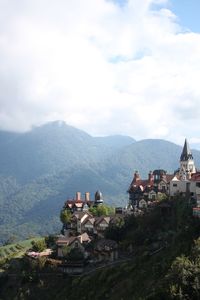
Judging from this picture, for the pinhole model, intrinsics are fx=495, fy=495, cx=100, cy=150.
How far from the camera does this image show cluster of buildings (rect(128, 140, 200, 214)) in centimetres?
Answer: 7275

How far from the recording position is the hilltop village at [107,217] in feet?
228

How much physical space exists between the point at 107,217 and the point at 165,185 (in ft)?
38.4

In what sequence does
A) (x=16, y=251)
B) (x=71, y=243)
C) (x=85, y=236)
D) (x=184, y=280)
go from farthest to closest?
1. (x=16, y=251)
2. (x=85, y=236)
3. (x=71, y=243)
4. (x=184, y=280)

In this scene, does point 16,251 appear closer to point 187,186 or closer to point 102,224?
point 102,224

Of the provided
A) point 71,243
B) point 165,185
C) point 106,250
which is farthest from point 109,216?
point 106,250

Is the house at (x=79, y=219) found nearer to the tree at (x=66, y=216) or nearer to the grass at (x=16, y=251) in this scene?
the tree at (x=66, y=216)

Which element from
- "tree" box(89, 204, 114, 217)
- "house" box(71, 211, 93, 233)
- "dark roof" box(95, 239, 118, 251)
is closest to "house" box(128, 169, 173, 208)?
"tree" box(89, 204, 114, 217)

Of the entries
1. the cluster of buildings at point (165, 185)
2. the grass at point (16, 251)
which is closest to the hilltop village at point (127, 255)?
the cluster of buildings at point (165, 185)

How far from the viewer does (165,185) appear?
8750 centimetres

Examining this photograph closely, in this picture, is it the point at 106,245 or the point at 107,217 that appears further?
the point at 107,217

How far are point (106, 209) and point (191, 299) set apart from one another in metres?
59.1

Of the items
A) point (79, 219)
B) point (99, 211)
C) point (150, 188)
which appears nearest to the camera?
point (79, 219)

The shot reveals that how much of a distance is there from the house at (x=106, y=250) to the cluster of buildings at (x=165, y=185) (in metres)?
11.9

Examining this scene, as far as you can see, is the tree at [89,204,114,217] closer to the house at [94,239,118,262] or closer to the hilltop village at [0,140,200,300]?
the hilltop village at [0,140,200,300]
